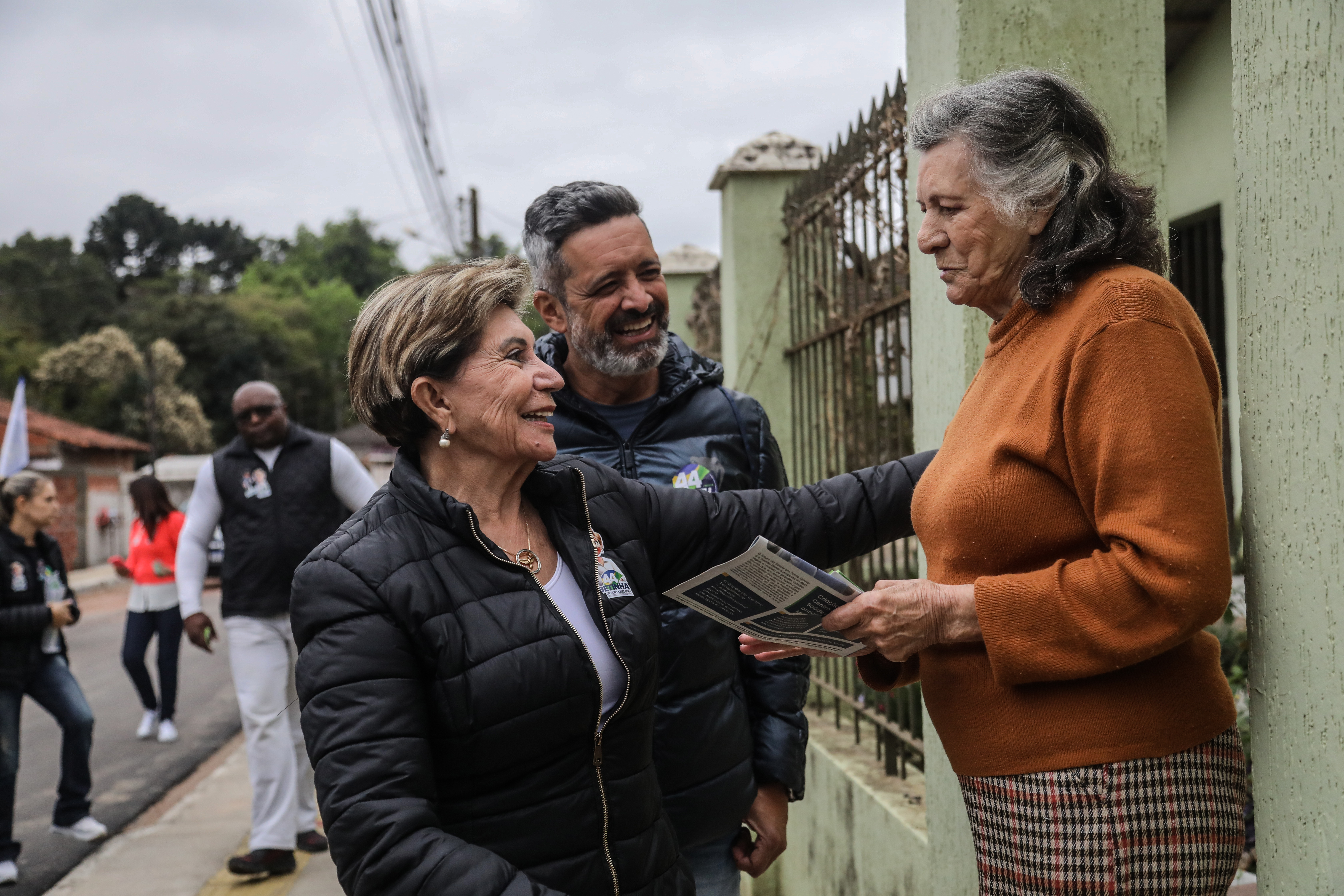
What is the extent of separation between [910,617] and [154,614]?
785cm

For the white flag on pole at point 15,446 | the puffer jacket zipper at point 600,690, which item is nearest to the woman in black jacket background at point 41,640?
the white flag on pole at point 15,446

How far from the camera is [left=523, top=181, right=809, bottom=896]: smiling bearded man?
8.41 ft

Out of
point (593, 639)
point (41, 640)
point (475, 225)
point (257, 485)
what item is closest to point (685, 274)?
point (257, 485)

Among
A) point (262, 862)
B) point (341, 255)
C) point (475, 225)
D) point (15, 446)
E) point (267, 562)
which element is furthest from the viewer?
point (341, 255)

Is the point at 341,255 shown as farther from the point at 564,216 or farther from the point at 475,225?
the point at 564,216

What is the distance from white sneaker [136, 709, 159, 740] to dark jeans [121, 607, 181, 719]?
22 cm

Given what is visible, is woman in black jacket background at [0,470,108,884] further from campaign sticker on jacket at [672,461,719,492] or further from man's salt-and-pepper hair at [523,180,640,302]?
campaign sticker on jacket at [672,461,719,492]

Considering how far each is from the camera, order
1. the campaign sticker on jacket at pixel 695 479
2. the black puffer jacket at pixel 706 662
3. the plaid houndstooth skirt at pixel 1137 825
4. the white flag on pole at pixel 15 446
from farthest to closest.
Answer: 1. the white flag on pole at pixel 15 446
2. the campaign sticker on jacket at pixel 695 479
3. the black puffer jacket at pixel 706 662
4. the plaid houndstooth skirt at pixel 1137 825

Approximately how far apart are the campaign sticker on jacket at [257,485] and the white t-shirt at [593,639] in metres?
4.04

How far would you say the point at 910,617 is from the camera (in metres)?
1.79

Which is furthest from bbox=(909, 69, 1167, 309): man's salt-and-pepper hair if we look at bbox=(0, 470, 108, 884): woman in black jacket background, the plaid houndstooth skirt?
bbox=(0, 470, 108, 884): woman in black jacket background

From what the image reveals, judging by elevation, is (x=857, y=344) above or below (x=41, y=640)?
Answer: above

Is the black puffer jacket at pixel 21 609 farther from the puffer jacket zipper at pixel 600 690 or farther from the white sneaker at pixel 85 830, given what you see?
the puffer jacket zipper at pixel 600 690

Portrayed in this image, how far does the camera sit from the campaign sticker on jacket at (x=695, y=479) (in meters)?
2.65
